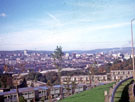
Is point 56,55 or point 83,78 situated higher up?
point 56,55

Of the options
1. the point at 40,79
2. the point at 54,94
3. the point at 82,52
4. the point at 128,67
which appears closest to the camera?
the point at 54,94

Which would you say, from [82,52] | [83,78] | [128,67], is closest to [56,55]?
[83,78]

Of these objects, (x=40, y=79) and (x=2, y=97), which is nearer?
(x=2, y=97)

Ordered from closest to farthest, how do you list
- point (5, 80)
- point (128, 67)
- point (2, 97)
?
point (2, 97)
point (5, 80)
point (128, 67)

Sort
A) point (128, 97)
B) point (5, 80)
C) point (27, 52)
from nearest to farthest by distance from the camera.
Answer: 1. point (128, 97)
2. point (5, 80)
3. point (27, 52)

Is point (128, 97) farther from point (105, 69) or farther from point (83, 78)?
point (105, 69)

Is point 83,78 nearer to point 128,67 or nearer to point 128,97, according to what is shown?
point 128,67

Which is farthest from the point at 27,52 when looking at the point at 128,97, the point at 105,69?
the point at 128,97

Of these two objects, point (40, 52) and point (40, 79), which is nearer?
point (40, 79)

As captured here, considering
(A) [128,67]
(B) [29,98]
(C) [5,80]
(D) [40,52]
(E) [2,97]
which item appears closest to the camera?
(E) [2,97]
